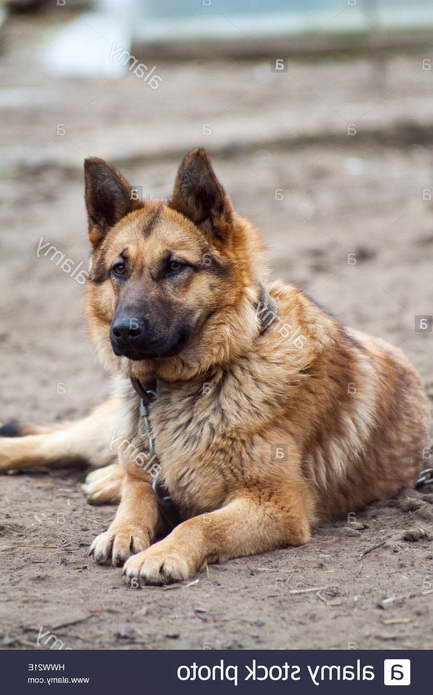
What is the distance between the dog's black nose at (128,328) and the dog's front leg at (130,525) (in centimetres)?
95

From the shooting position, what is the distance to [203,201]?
489cm

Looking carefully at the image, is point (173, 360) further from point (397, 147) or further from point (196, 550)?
point (397, 147)

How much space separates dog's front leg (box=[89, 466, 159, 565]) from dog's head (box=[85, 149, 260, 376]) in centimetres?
66

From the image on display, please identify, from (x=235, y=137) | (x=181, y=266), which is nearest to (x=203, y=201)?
(x=181, y=266)

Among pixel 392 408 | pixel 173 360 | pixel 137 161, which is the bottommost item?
pixel 392 408

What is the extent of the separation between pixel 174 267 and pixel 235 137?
8.80m

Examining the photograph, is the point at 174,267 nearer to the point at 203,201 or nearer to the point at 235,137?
the point at 203,201

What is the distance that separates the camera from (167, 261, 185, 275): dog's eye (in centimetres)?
477

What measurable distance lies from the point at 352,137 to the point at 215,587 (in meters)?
10.6

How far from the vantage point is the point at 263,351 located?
193 inches

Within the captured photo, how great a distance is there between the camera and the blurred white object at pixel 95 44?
17.7 m

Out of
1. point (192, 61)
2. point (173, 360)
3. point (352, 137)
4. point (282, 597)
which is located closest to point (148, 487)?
point (173, 360)

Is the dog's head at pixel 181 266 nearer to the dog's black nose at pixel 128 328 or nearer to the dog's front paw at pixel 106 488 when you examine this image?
the dog's black nose at pixel 128 328

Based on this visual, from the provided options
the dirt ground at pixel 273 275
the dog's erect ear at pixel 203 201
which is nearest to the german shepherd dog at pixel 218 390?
the dog's erect ear at pixel 203 201
